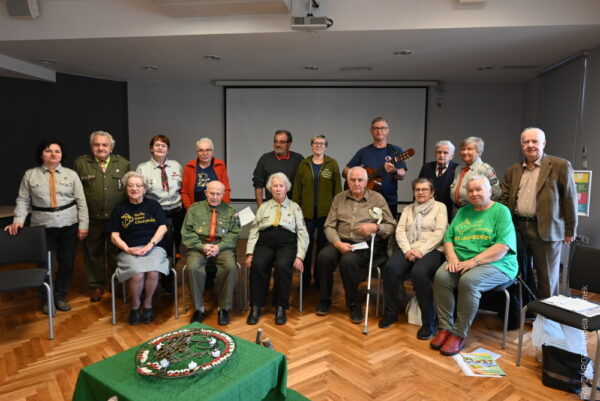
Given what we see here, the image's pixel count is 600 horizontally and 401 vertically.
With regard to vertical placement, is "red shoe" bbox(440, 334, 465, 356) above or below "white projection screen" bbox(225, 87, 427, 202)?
below

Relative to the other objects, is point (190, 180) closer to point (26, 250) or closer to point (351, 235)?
point (26, 250)

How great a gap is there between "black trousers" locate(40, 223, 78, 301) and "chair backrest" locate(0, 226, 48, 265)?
240 mm

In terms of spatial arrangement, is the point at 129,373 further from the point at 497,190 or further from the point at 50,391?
the point at 497,190

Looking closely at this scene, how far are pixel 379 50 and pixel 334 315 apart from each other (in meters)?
2.73

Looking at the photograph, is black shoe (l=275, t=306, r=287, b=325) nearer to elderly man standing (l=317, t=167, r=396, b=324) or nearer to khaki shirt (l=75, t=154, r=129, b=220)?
elderly man standing (l=317, t=167, r=396, b=324)

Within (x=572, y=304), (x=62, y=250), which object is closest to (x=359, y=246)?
(x=572, y=304)

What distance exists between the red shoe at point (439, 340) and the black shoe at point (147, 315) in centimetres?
211

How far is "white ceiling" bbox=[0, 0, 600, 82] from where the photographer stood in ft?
11.2

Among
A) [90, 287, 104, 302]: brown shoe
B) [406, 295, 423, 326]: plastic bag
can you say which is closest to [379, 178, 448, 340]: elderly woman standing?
[406, 295, 423, 326]: plastic bag

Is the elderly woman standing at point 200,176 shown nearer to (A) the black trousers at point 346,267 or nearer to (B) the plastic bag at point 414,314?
(A) the black trousers at point 346,267

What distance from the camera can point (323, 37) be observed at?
3793mm

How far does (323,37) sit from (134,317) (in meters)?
2.92

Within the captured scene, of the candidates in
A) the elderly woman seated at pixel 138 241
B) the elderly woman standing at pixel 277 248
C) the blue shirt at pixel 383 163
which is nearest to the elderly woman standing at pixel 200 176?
the elderly woman seated at pixel 138 241

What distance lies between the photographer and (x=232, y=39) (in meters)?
3.89
